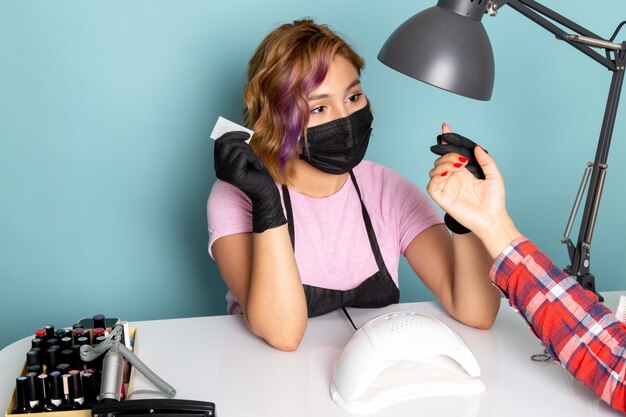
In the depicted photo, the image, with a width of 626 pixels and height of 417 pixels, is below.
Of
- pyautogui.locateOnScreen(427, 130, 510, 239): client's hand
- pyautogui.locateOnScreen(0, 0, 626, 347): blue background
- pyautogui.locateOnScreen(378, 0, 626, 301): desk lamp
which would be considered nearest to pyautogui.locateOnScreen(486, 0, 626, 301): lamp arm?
pyautogui.locateOnScreen(378, 0, 626, 301): desk lamp

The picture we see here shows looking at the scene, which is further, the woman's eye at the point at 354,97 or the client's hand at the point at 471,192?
the woman's eye at the point at 354,97

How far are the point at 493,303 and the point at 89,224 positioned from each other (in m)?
1.30

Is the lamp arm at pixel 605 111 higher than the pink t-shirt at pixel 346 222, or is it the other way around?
the lamp arm at pixel 605 111

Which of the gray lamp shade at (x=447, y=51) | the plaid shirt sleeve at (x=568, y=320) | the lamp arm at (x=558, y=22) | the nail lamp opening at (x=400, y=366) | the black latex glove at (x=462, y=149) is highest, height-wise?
the lamp arm at (x=558, y=22)

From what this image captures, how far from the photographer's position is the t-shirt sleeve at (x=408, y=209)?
6.07ft

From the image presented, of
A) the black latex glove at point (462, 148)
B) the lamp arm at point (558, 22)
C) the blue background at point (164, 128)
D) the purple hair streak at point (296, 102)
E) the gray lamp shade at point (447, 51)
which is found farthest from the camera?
the blue background at point (164, 128)

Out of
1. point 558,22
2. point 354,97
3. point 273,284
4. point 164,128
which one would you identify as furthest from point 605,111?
point 164,128

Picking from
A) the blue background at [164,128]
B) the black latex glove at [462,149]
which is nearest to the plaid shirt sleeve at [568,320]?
the black latex glove at [462,149]

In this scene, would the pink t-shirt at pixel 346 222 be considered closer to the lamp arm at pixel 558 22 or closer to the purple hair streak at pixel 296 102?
the purple hair streak at pixel 296 102

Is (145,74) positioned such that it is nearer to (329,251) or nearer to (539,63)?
(329,251)

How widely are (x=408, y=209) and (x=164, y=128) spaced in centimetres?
83

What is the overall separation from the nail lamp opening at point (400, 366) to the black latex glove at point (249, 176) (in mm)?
327

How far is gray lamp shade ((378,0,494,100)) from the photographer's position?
48.5 inches

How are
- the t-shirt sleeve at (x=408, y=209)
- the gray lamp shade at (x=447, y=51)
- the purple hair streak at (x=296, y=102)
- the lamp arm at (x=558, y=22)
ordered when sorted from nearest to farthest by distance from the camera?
the gray lamp shade at (x=447, y=51), the lamp arm at (x=558, y=22), the purple hair streak at (x=296, y=102), the t-shirt sleeve at (x=408, y=209)
